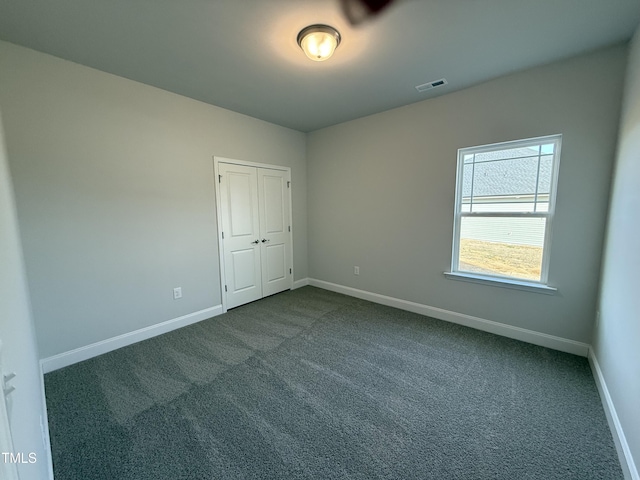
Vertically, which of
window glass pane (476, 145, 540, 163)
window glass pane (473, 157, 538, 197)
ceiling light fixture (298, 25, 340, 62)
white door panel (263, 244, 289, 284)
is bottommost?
white door panel (263, 244, 289, 284)

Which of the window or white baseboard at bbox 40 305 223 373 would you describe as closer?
white baseboard at bbox 40 305 223 373

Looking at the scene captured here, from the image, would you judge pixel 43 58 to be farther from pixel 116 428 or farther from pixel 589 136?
pixel 589 136

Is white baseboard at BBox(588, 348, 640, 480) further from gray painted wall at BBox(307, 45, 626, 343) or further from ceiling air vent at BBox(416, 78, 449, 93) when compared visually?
ceiling air vent at BBox(416, 78, 449, 93)

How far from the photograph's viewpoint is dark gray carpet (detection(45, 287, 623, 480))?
1455mm

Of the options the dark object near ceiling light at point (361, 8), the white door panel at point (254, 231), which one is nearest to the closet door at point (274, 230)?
the white door panel at point (254, 231)

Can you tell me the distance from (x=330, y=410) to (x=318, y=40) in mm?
2759

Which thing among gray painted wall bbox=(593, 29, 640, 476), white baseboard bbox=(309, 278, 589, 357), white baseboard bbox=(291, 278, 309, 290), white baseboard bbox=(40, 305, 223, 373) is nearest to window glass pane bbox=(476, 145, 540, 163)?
gray painted wall bbox=(593, 29, 640, 476)

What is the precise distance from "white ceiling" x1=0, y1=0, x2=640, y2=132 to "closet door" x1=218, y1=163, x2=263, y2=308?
113 cm

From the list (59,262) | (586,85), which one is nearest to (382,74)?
(586,85)

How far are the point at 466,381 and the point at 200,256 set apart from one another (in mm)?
3182

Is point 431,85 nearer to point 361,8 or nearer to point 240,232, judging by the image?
point 361,8

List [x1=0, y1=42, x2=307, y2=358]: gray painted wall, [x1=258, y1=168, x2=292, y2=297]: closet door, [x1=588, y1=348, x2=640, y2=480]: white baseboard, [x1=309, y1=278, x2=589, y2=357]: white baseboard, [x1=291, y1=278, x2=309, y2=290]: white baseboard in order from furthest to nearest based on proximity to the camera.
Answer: [x1=291, y1=278, x2=309, y2=290]: white baseboard < [x1=258, y1=168, x2=292, y2=297]: closet door < [x1=309, y1=278, x2=589, y2=357]: white baseboard < [x1=0, y1=42, x2=307, y2=358]: gray painted wall < [x1=588, y1=348, x2=640, y2=480]: white baseboard

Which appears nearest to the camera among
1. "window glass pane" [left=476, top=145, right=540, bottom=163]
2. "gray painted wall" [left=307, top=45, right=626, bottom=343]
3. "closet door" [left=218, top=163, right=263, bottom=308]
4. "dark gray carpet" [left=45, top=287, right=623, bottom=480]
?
"dark gray carpet" [left=45, top=287, right=623, bottom=480]

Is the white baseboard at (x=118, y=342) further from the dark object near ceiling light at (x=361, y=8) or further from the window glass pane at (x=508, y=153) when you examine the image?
the window glass pane at (x=508, y=153)
